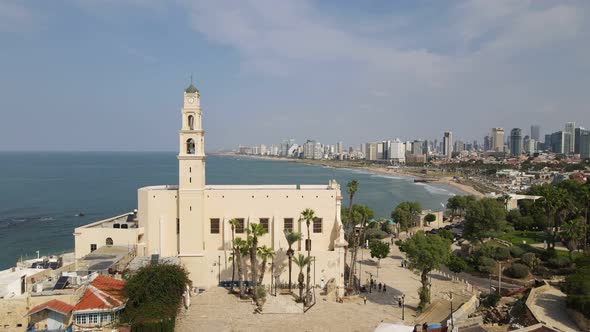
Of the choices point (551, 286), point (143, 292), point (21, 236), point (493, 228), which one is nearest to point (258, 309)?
point (143, 292)

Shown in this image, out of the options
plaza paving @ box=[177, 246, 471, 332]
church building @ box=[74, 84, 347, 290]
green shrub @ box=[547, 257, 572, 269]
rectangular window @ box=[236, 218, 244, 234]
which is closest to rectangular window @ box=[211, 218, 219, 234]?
church building @ box=[74, 84, 347, 290]

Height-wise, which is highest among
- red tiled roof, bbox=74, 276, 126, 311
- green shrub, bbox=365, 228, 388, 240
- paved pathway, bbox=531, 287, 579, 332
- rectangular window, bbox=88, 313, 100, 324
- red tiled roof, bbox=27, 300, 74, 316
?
red tiled roof, bbox=74, 276, 126, 311

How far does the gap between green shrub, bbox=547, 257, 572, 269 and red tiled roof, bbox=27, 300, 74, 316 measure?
33961mm

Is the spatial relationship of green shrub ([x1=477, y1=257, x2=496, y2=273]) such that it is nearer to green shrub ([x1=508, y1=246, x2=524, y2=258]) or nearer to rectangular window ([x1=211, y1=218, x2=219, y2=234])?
green shrub ([x1=508, y1=246, x2=524, y2=258])

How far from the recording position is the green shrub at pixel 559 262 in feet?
110

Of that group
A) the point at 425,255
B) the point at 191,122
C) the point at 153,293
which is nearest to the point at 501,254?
the point at 425,255

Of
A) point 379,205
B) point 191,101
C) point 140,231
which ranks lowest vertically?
point 379,205

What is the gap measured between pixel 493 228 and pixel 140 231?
1253 inches

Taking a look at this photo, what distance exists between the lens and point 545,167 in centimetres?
16062

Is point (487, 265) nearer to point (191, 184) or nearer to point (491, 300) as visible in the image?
point (491, 300)

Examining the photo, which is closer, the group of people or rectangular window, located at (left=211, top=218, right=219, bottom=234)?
rectangular window, located at (left=211, top=218, right=219, bottom=234)

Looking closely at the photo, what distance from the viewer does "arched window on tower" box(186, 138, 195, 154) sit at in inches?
1121

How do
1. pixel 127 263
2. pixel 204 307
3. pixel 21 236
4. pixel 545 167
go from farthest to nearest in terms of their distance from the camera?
pixel 545 167 → pixel 21 236 → pixel 127 263 → pixel 204 307

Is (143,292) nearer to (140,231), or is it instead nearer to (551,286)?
(140,231)
